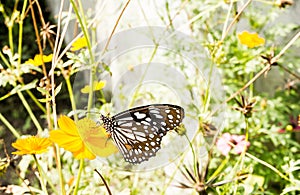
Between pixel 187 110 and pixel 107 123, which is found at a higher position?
pixel 187 110

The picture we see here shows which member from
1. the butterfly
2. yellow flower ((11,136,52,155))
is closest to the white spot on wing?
the butterfly

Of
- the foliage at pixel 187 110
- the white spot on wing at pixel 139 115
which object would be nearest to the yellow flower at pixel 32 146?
the foliage at pixel 187 110

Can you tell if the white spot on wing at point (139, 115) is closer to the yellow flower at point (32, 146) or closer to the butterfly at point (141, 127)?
the butterfly at point (141, 127)

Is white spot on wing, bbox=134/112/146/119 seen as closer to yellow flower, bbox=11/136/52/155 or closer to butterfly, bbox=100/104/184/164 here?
butterfly, bbox=100/104/184/164

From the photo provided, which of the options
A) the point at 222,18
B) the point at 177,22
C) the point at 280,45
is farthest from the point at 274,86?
the point at 177,22

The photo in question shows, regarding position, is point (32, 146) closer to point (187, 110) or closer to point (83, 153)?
point (83, 153)

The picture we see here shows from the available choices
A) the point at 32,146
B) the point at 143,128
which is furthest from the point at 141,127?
the point at 32,146

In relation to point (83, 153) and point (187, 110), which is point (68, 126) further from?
point (187, 110)

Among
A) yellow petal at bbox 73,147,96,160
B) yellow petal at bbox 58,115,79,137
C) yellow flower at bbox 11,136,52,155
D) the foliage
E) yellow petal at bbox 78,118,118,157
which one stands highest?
the foliage

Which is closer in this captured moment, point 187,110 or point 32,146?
point 32,146
